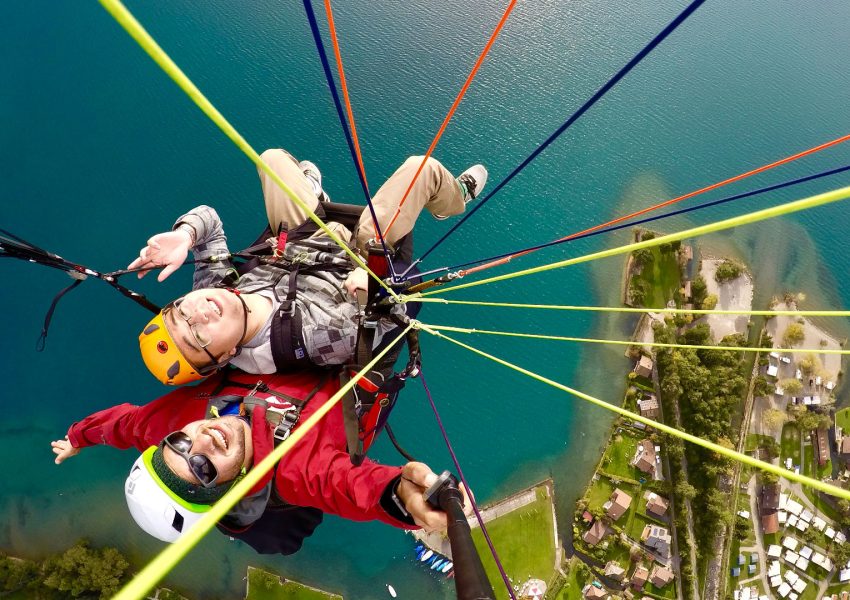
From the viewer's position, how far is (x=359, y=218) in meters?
2.31

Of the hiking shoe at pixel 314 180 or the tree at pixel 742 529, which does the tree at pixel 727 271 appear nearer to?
the tree at pixel 742 529

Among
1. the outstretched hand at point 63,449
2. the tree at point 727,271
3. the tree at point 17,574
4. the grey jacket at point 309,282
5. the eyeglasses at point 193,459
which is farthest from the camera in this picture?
the tree at point 727,271

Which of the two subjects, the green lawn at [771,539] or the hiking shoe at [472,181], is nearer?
the hiking shoe at [472,181]

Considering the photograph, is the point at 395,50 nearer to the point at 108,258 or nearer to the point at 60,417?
the point at 108,258

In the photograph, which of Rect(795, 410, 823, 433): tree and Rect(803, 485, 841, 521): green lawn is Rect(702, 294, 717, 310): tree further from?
Rect(803, 485, 841, 521): green lawn

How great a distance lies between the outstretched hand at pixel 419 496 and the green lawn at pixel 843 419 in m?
5.45

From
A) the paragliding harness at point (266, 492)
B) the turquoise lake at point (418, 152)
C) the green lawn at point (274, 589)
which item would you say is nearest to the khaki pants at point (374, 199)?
the paragliding harness at point (266, 492)

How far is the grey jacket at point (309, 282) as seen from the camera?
1781 mm

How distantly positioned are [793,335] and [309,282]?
204 inches

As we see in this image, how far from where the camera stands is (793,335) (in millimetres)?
4727

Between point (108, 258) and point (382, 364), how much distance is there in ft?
10.9

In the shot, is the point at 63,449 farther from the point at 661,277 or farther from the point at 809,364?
the point at 809,364

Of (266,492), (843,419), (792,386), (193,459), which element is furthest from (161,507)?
(843,419)

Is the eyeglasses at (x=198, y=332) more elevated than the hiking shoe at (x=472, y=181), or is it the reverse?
the hiking shoe at (x=472, y=181)
